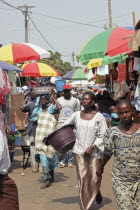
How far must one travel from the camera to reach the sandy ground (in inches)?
305

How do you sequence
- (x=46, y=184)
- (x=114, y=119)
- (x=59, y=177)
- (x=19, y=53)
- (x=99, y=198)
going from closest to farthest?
1. (x=99, y=198)
2. (x=46, y=184)
3. (x=59, y=177)
4. (x=114, y=119)
5. (x=19, y=53)

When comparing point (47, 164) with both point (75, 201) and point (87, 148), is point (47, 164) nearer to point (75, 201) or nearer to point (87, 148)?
point (75, 201)

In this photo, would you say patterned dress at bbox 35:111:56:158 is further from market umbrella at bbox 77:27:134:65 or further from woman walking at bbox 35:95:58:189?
market umbrella at bbox 77:27:134:65

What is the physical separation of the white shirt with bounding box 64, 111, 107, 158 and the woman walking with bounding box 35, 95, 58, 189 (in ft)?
6.88

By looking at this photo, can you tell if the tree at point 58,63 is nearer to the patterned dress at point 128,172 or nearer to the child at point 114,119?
the child at point 114,119

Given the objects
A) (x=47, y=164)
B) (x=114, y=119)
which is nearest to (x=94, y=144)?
(x=47, y=164)

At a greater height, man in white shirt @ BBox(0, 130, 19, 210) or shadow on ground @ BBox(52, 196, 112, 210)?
man in white shirt @ BBox(0, 130, 19, 210)

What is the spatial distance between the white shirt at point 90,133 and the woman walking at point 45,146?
6.88 feet

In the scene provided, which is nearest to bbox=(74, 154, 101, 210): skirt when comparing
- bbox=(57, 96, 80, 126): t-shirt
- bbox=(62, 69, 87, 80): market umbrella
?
bbox=(57, 96, 80, 126): t-shirt

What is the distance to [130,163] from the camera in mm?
5238

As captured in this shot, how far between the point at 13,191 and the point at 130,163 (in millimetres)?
1269

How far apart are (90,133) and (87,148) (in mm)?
224

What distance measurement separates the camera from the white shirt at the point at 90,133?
7.21 meters

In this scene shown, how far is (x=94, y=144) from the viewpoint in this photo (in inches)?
283
